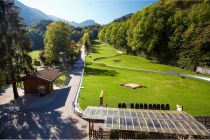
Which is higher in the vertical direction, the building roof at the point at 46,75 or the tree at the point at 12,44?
the tree at the point at 12,44

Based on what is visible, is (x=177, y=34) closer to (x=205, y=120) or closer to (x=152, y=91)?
(x=152, y=91)

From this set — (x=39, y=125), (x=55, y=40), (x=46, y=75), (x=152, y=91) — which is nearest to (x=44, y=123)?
(x=39, y=125)

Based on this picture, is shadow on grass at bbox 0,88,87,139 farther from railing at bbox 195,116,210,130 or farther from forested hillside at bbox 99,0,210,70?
forested hillside at bbox 99,0,210,70

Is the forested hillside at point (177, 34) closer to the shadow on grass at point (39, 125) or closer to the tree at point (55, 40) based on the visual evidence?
the tree at point (55, 40)

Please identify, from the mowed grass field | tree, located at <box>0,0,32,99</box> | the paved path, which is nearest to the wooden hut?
tree, located at <box>0,0,32,99</box>

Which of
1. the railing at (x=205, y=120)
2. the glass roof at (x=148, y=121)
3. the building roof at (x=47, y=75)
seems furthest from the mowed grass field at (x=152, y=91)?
the glass roof at (x=148, y=121)

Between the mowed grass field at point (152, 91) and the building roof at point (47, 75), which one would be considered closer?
the mowed grass field at point (152, 91)

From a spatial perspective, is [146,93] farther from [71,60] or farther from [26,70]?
[71,60]

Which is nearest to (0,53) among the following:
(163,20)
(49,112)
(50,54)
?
(49,112)
